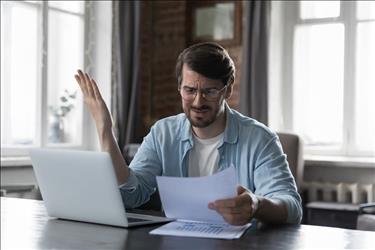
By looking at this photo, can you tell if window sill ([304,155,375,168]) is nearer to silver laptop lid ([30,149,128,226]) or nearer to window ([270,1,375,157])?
window ([270,1,375,157])

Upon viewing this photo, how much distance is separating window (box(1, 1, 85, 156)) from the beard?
2.40 m

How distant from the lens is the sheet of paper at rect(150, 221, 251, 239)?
1.51 metres

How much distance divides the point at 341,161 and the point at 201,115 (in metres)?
2.41

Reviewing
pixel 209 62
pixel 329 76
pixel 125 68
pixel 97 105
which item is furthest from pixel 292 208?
pixel 125 68

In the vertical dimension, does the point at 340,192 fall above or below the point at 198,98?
below

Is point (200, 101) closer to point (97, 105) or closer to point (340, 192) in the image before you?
point (97, 105)

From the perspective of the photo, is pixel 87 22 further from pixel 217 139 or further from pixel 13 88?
pixel 217 139

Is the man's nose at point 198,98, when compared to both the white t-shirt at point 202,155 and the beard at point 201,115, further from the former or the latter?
the white t-shirt at point 202,155

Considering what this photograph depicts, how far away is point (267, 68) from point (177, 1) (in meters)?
1.12

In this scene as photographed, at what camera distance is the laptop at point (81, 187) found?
5.12 feet

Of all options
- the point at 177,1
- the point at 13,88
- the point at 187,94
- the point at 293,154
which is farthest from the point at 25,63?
the point at 187,94

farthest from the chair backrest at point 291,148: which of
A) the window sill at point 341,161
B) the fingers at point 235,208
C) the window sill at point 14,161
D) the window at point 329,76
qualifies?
the fingers at point 235,208

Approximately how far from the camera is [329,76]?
4.46m

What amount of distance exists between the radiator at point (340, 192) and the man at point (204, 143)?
7.46 feet
